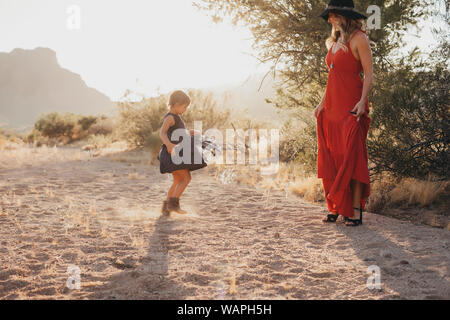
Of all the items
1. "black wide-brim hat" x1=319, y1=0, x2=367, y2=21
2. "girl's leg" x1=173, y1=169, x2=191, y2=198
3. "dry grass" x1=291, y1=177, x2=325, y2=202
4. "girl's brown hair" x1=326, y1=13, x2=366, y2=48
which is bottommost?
"dry grass" x1=291, y1=177, x2=325, y2=202

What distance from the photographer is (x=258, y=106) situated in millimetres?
42156

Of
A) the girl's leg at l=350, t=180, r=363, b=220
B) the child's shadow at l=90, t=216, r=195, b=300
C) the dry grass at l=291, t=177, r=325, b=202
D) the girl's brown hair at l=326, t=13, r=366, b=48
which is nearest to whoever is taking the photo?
the child's shadow at l=90, t=216, r=195, b=300

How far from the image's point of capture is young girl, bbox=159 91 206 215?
4.60 meters

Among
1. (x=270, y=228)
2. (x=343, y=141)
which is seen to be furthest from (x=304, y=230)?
(x=343, y=141)

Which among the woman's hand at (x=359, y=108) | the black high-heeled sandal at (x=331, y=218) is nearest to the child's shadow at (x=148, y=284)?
the black high-heeled sandal at (x=331, y=218)

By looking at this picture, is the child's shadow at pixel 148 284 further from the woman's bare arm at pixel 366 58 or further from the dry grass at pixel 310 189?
the dry grass at pixel 310 189

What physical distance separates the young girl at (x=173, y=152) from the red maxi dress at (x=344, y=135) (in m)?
1.63

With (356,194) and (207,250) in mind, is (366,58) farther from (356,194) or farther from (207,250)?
(207,250)

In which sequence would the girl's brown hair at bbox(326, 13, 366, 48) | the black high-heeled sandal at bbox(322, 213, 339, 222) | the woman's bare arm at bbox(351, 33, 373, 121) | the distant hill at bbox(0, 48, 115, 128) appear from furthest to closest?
1. the distant hill at bbox(0, 48, 115, 128)
2. the black high-heeled sandal at bbox(322, 213, 339, 222)
3. the girl's brown hair at bbox(326, 13, 366, 48)
4. the woman's bare arm at bbox(351, 33, 373, 121)

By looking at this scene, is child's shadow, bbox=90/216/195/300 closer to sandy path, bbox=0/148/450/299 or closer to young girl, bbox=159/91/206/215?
sandy path, bbox=0/148/450/299

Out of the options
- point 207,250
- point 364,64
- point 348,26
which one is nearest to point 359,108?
point 364,64

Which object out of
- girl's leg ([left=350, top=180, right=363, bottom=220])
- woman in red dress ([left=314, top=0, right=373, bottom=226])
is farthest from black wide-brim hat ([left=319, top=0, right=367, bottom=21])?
girl's leg ([left=350, top=180, right=363, bottom=220])

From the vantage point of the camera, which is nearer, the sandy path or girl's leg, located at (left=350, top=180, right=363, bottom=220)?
the sandy path

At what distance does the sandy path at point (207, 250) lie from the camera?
257cm
